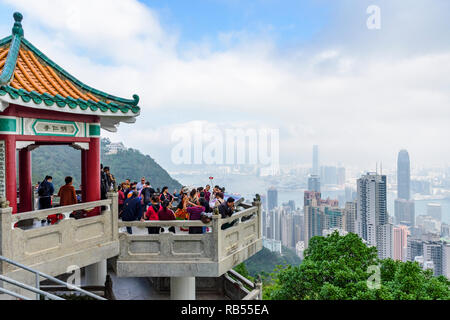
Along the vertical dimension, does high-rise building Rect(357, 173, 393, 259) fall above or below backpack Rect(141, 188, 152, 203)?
below

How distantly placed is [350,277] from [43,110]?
16421mm

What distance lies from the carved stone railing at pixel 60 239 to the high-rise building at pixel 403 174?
55683 millimetres

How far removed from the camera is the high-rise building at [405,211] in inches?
2364

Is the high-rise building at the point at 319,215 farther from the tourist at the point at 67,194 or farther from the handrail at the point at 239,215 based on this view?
the tourist at the point at 67,194

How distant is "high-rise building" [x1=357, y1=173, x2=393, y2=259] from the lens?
3875 centimetres

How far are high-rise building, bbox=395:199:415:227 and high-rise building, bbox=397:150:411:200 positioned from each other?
2298 mm

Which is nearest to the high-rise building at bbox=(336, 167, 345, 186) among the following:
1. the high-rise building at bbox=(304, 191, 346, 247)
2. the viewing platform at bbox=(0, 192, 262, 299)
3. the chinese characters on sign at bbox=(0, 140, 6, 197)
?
the high-rise building at bbox=(304, 191, 346, 247)

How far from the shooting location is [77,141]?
852 cm

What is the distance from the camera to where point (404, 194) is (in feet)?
189

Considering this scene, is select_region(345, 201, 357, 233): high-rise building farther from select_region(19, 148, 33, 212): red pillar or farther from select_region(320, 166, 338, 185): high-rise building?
select_region(19, 148, 33, 212): red pillar

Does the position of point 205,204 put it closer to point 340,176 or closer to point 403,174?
point 403,174

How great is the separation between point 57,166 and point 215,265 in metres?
81.2
